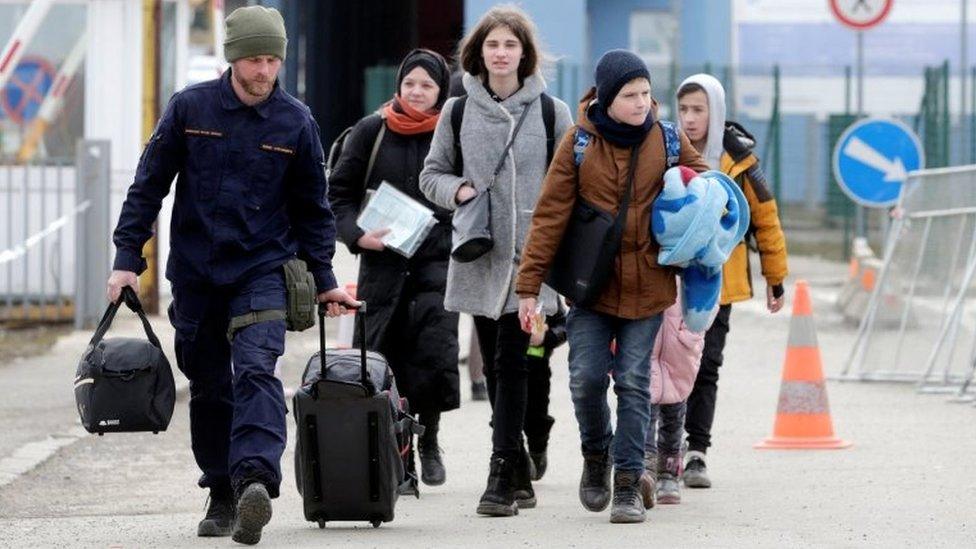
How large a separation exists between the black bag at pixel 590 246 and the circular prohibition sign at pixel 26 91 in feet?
34.2

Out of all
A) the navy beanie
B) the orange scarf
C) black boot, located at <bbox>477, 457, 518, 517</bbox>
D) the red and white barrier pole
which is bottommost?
black boot, located at <bbox>477, 457, 518, 517</bbox>

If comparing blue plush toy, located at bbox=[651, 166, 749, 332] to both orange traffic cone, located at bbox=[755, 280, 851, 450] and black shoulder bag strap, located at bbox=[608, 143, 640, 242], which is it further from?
orange traffic cone, located at bbox=[755, 280, 851, 450]

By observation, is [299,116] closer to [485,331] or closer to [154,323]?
[485,331]

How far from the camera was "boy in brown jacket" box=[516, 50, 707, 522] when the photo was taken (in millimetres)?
7855

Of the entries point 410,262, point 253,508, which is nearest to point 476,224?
point 410,262

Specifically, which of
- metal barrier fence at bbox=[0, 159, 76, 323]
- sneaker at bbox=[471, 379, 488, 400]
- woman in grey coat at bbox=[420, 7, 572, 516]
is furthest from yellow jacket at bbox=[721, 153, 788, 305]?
metal barrier fence at bbox=[0, 159, 76, 323]

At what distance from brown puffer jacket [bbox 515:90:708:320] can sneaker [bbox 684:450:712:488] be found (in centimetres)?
150

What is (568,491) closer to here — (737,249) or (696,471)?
(696,471)

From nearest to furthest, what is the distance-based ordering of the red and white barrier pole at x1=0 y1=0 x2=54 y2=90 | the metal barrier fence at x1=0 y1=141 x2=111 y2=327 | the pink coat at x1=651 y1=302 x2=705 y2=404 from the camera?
the pink coat at x1=651 y1=302 x2=705 y2=404 < the red and white barrier pole at x1=0 y1=0 x2=54 y2=90 < the metal barrier fence at x1=0 y1=141 x2=111 y2=327

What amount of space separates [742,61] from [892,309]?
21781 millimetres

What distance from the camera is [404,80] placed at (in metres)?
9.19

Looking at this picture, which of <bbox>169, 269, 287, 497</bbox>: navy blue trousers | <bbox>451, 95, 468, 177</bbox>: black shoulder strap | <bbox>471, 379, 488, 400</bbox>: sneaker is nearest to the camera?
<bbox>169, 269, 287, 497</bbox>: navy blue trousers

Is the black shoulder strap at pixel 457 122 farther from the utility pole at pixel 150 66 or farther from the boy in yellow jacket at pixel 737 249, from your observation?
the utility pole at pixel 150 66

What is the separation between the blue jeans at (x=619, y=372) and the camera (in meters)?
7.99
